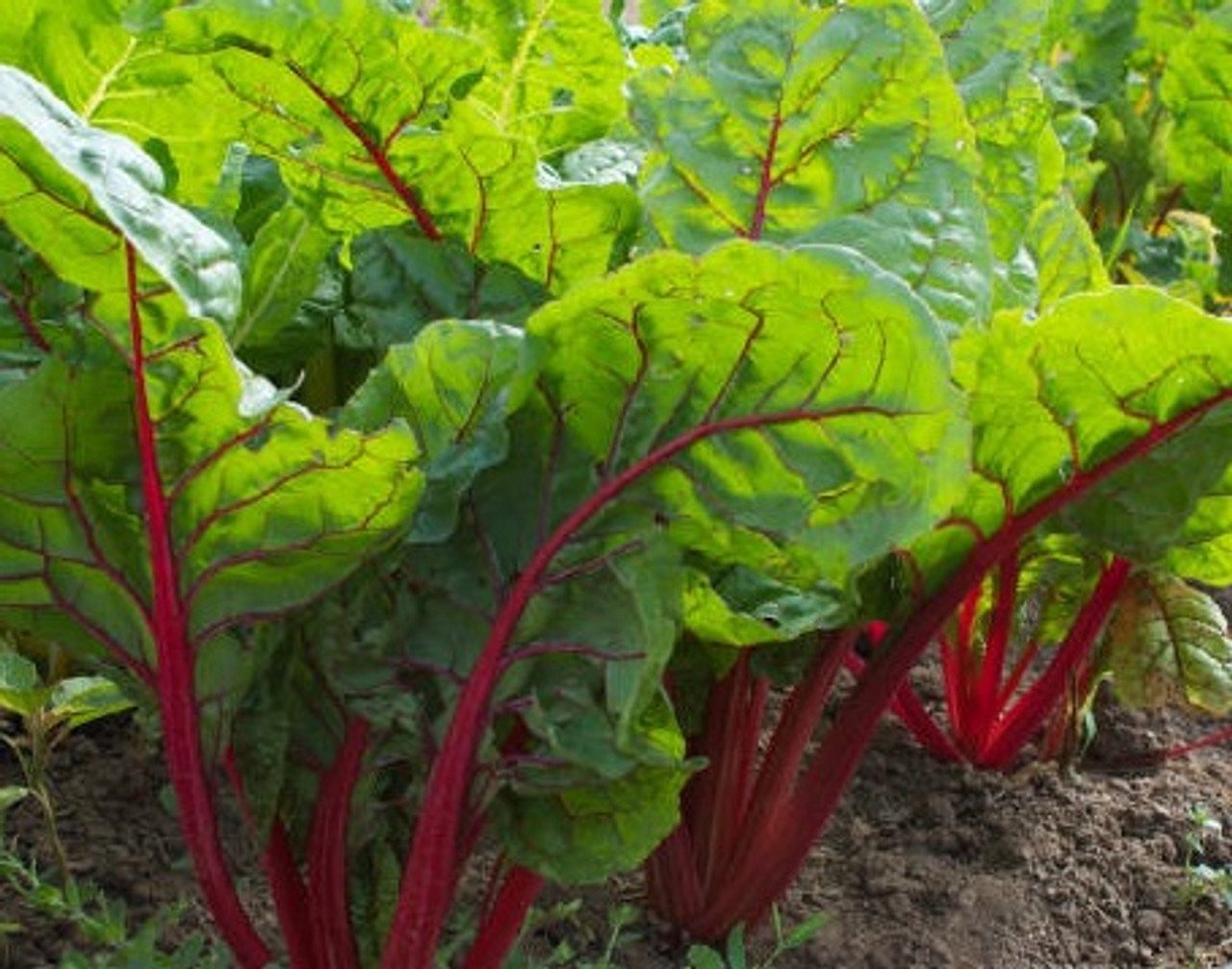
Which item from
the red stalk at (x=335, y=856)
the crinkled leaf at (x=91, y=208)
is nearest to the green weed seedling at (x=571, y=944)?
the red stalk at (x=335, y=856)

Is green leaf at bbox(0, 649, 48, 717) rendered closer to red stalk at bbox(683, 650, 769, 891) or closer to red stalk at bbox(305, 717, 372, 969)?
red stalk at bbox(305, 717, 372, 969)

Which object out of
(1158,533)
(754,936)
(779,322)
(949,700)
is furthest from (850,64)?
(949,700)

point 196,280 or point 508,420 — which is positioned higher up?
point 196,280

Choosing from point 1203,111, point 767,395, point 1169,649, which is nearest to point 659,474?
point 767,395

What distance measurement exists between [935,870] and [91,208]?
1.27 m

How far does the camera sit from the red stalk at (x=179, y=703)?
1.22m

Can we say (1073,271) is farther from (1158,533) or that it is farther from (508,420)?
(508,420)

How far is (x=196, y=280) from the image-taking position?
1.09m

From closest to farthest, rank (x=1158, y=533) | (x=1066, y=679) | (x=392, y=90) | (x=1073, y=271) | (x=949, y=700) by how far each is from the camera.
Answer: (x=392, y=90)
(x=1158, y=533)
(x=1073, y=271)
(x=1066, y=679)
(x=949, y=700)

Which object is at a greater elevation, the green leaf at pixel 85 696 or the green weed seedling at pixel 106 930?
the green leaf at pixel 85 696

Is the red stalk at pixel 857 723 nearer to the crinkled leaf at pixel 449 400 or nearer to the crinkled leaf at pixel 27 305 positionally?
the crinkled leaf at pixel 449 400

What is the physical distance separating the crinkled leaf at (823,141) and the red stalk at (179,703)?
1.42 feet

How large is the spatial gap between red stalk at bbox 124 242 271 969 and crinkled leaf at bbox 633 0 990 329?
0.43 metres

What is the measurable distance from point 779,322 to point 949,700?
115cm
